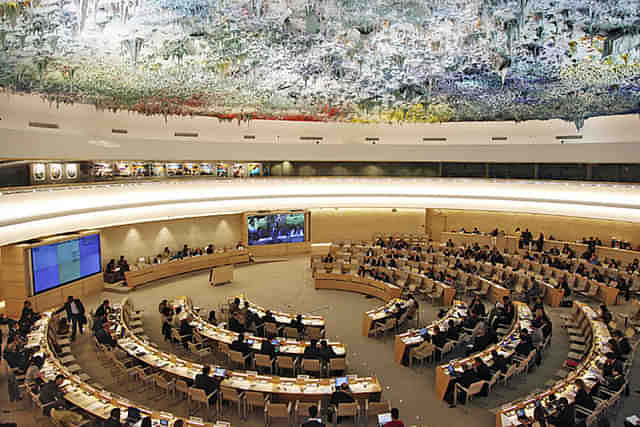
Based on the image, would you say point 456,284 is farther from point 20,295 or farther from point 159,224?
point 20,295

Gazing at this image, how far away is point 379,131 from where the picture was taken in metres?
23.0

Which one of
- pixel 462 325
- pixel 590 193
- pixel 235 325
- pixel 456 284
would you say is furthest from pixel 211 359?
pixel 590 193

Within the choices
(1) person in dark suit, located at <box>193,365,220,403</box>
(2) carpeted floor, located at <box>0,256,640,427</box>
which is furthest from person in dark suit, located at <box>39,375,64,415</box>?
(1) person in dark suit, located at <box>193,365,220,403</box>

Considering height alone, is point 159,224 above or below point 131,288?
above

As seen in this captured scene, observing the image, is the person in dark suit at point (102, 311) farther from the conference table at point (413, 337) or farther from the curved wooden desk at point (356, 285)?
the conference table at point (413, 337)

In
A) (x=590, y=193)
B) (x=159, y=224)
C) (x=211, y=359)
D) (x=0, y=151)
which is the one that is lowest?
(x=211, y=359)

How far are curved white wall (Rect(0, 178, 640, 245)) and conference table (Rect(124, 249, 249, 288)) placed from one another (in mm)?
2245

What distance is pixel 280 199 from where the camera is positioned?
23531 mm

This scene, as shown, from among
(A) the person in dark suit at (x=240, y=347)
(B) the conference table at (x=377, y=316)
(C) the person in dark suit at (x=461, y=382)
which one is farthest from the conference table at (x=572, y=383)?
(A) the person in dark suit at (x=240, y=347)

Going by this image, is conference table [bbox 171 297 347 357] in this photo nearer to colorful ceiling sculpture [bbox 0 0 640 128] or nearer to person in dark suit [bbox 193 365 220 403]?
person in dark suit [bbox 193 365 220 403]

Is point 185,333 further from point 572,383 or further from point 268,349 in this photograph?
point 572,383

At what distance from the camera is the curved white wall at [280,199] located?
14.4 m

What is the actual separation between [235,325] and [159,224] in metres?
11.0

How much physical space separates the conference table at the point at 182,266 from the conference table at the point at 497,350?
38.5 ft
